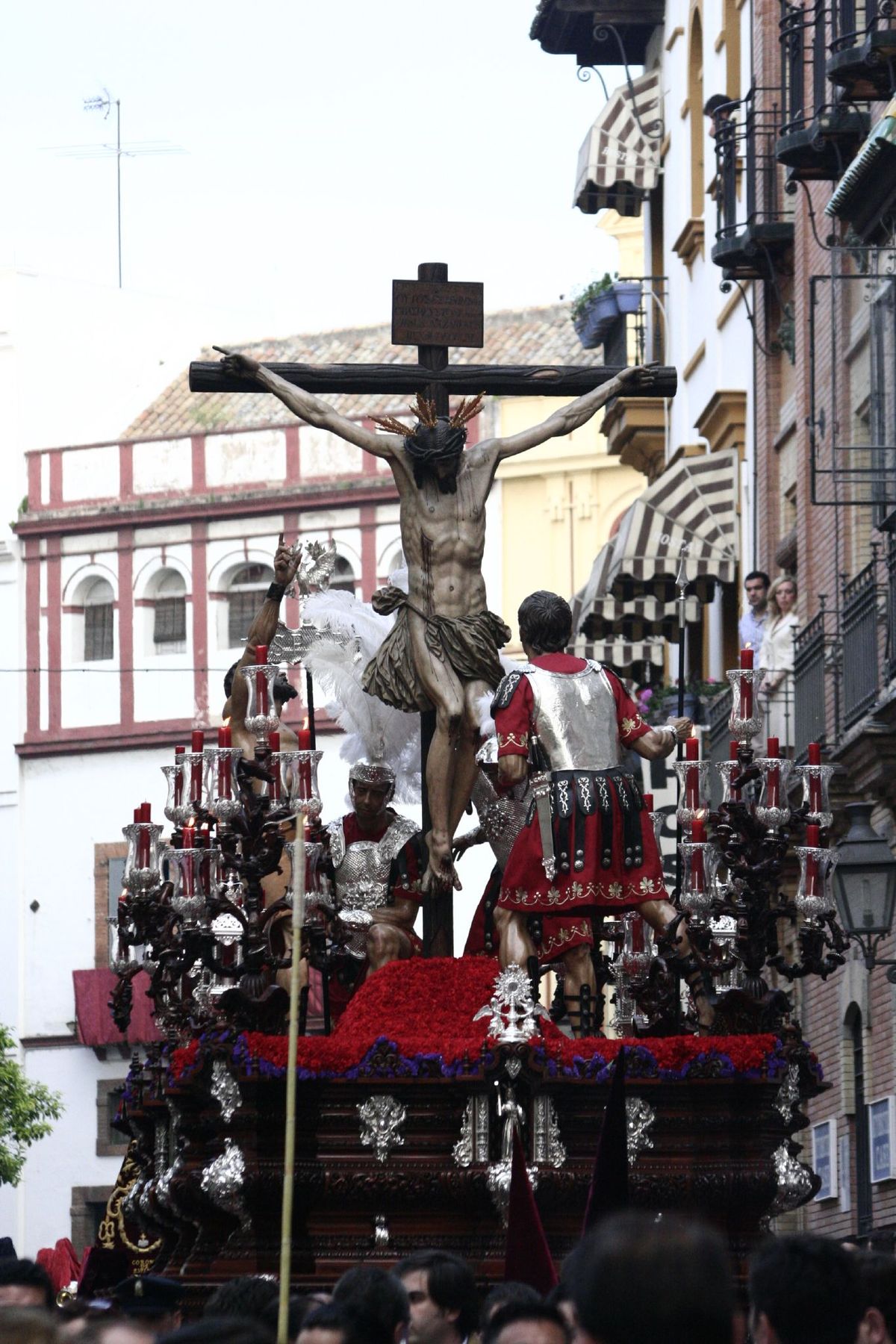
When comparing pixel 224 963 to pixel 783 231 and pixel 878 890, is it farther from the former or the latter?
pixel 783 231

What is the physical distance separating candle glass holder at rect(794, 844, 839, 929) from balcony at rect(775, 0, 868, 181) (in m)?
9.27

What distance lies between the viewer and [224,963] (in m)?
10.4

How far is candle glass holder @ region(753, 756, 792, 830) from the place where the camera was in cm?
999

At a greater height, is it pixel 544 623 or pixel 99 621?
pixel 99 621

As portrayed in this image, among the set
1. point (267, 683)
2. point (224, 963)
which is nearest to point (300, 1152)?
point (224, 963)

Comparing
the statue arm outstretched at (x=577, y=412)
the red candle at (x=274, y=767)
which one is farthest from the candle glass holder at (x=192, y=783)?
the statue arm outstretched at (x=577, y=412)

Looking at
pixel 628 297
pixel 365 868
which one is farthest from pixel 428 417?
pixel 628 297

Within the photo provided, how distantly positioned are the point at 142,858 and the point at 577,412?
2400 millimetres

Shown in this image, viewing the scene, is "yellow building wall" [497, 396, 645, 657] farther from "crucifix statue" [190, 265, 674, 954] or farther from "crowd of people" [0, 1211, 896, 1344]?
"crowd of people" [0, 1211, 896, 1344]

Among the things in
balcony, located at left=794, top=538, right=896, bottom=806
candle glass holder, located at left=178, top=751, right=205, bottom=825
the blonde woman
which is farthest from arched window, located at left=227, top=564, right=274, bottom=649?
candle glass holder, located at left=178, top=751, right=205, bottom=825

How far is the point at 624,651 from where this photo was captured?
91.8ft

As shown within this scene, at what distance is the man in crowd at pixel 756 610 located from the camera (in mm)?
21156

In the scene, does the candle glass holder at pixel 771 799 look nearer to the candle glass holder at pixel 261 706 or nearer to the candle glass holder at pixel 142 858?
the candle glass holder at pixel 261 706

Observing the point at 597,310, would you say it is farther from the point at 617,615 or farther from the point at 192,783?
the point at 192,783
